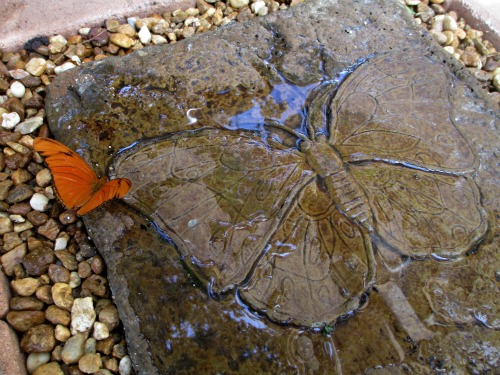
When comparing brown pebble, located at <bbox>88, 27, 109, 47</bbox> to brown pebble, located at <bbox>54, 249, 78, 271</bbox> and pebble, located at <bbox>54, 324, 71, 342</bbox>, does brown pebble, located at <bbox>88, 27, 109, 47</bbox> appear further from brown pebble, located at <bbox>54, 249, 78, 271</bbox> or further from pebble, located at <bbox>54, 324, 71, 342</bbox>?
pebble, located at <bbox>54, 324, 71, 342</bbox>

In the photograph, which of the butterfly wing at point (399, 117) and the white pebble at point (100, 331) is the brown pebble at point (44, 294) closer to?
the white pebble at point (100, 331)

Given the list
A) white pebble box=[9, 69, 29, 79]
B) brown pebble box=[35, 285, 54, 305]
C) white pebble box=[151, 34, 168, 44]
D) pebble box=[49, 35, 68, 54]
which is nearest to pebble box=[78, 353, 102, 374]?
brown pebble box=[35, 285, 54, 305]

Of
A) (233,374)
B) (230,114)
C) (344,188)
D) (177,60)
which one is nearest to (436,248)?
(344,188)

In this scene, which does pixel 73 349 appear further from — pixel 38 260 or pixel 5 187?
pixel 5 187

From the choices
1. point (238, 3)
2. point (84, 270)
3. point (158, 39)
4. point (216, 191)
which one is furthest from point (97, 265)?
point (238, 3)

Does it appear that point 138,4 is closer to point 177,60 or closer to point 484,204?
point 177,60
